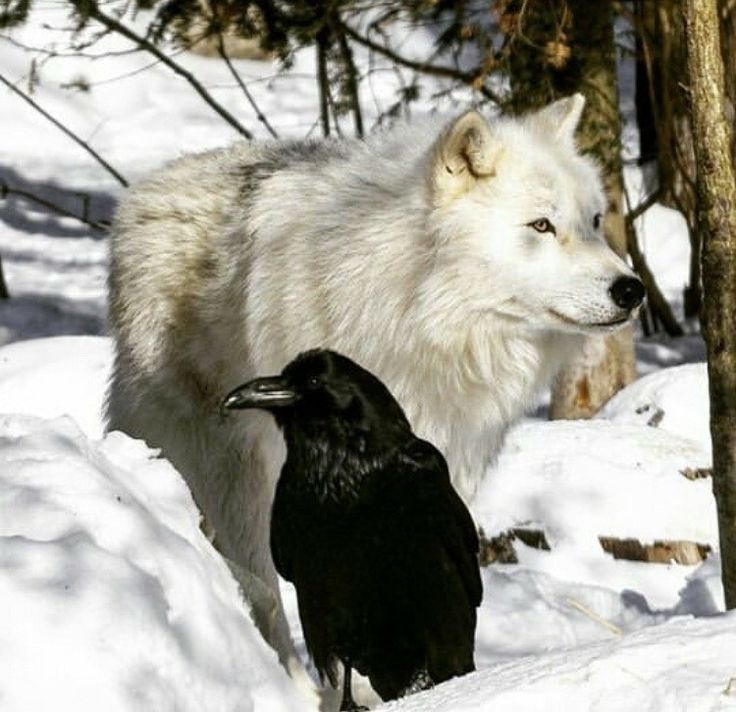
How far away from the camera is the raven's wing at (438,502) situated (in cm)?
450

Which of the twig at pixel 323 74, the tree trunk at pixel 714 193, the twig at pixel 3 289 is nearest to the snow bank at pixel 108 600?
the tree trunk at pixel 714 193

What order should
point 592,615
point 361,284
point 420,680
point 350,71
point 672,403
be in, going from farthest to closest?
point 350,71 → point 672,403 → point 592,615 → point 361,284 → point 420,680

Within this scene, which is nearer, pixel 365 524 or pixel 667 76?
pixel 365 524

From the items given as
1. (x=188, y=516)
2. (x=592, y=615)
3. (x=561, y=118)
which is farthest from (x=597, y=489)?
(x=188, y=516)

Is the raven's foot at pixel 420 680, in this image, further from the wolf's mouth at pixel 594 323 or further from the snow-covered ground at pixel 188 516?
the wolf's mouth at pixel 594 323

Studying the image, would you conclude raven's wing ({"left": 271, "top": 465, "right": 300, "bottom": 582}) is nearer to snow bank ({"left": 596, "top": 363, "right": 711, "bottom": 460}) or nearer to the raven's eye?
the raven's eye

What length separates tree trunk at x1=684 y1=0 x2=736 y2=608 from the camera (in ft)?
17.6

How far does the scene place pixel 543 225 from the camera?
18.0 ft

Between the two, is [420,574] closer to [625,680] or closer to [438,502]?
[438,502]

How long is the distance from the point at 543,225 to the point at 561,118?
744 mm

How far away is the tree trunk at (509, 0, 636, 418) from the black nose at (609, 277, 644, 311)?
3.50 metres

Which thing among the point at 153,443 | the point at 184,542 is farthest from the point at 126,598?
the point at 153,443

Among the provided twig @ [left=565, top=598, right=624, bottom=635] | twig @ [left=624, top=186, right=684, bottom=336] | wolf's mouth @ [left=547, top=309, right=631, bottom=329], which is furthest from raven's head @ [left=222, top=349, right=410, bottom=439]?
twig @ [left=624, top=186, right=684, bottom=336]

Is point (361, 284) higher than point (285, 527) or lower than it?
higher
